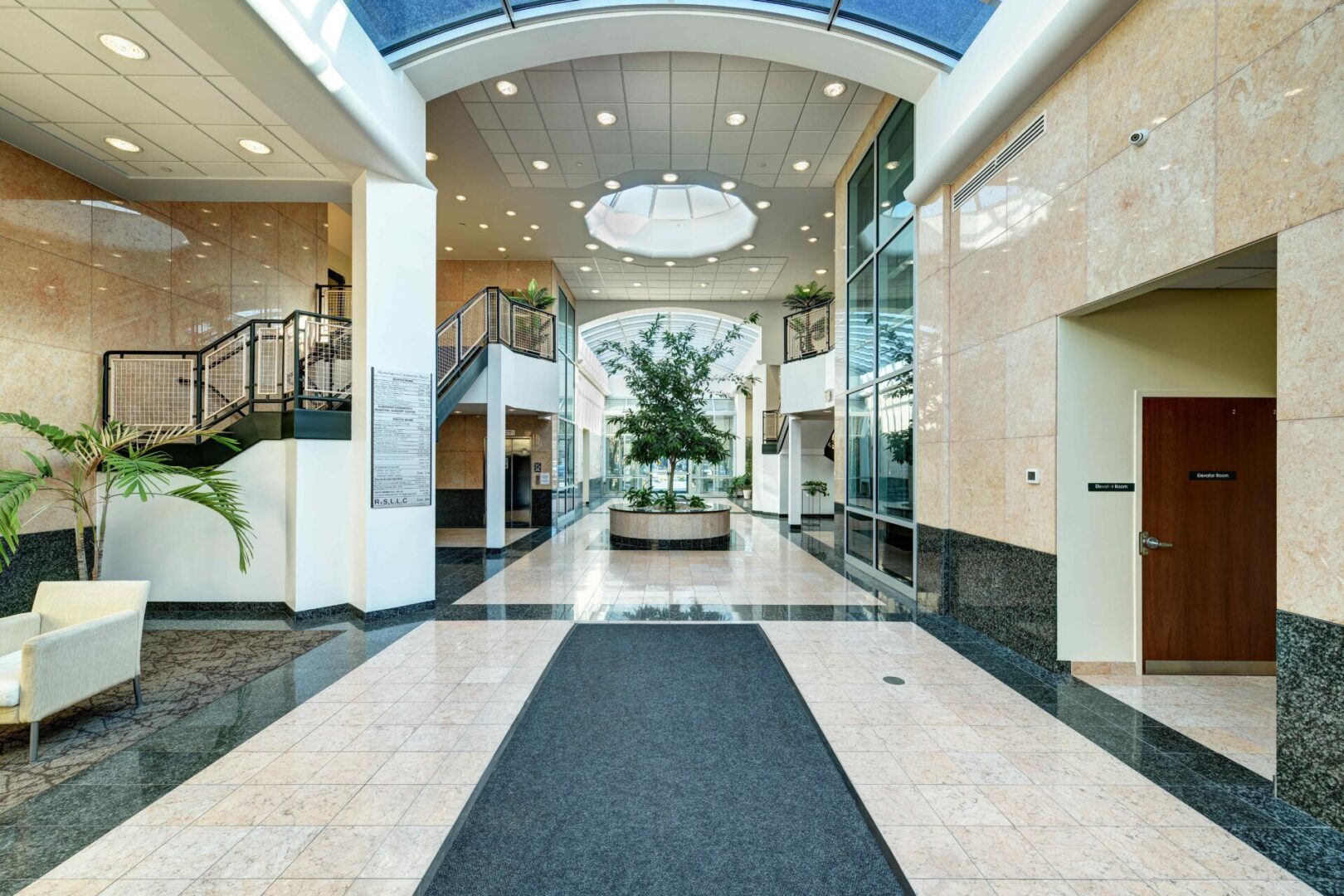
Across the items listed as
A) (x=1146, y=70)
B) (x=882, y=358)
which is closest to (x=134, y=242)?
(x=882, y=358)

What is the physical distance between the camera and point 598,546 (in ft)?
35.0

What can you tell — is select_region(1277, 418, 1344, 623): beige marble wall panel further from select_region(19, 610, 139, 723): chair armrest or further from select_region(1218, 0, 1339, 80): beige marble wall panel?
select_region(19, 610, 139, 723): chair armrest

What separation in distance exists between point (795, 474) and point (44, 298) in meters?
12.6

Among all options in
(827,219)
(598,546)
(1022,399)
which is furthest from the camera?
(827,219)

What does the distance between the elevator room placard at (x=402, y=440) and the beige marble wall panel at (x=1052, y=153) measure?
20.4 feet

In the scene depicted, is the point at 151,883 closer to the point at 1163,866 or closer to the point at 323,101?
the point at 1163,866

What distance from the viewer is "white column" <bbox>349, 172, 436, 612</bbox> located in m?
6.03

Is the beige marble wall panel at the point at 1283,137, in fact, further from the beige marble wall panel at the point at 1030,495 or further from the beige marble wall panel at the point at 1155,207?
the beige marble wall panel at the point at 1030,495

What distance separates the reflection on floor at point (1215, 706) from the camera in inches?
128

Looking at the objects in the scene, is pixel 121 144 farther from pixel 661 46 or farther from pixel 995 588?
pixel 995 588

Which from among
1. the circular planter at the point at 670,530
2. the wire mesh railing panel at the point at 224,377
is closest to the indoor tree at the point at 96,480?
the wire mesh railing panel at the point at 224,377

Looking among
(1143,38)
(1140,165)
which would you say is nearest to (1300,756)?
(1140,165)

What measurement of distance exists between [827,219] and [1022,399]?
8250mm

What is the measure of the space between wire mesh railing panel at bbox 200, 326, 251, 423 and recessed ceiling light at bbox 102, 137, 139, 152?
198 cm
